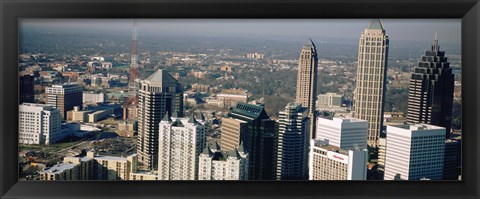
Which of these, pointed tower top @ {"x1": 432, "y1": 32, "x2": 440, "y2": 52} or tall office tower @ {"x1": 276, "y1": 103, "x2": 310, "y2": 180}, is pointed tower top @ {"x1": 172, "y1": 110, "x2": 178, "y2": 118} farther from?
pointed tower top @ {"x1": 432, "y1": 32, "x2": 440, "y2": 52}

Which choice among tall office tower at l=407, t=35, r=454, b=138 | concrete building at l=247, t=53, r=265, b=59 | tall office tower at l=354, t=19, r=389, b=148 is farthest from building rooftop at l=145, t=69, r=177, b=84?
tall office tower at l=407, t=35, r=454, b=138

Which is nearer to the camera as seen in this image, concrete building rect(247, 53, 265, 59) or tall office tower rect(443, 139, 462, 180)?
tall office tower rect(443, 139, 462, 180)

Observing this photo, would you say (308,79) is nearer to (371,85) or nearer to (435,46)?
(371,85)

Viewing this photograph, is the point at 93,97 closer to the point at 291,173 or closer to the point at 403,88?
the point at 291,173

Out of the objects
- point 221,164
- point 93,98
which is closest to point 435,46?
point 221,164

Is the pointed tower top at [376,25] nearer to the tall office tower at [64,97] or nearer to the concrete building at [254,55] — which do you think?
the concrete building at [254,55]

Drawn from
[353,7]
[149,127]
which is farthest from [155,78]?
[353,7]
